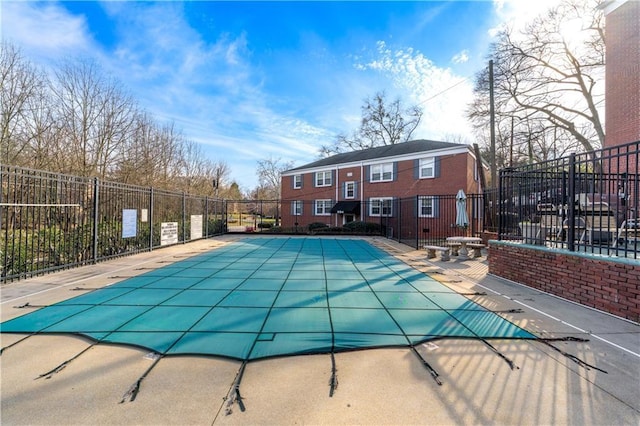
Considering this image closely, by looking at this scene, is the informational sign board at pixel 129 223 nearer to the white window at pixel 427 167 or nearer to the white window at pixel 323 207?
the white window at pixel 323 207

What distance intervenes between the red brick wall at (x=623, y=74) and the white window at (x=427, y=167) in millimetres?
8567

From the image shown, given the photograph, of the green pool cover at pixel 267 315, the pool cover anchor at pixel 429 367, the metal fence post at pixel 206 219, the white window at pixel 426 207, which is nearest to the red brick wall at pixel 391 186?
the white window at pixel 426 207

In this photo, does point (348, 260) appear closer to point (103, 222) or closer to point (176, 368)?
point (176, 368)

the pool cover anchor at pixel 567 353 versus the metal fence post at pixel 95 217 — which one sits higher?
the metal fence post at pixel 95 217

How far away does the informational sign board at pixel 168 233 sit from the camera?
11.3 m

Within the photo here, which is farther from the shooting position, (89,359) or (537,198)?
(537,198)

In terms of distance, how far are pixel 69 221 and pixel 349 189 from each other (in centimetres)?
1842

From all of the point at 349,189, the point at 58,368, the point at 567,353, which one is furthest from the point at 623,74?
the point at 58,368

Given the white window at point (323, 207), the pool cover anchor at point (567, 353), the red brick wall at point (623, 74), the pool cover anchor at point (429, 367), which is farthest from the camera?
the white window at point (323, 207)

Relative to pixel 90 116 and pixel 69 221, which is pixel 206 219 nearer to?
pixel 90 116

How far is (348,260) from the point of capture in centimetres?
878

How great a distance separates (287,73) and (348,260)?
10.5 metres

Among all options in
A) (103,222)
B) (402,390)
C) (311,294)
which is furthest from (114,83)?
(402,390)

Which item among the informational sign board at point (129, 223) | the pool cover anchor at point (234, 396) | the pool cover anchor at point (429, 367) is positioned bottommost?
the pool cover anchor at point (429, 367)
